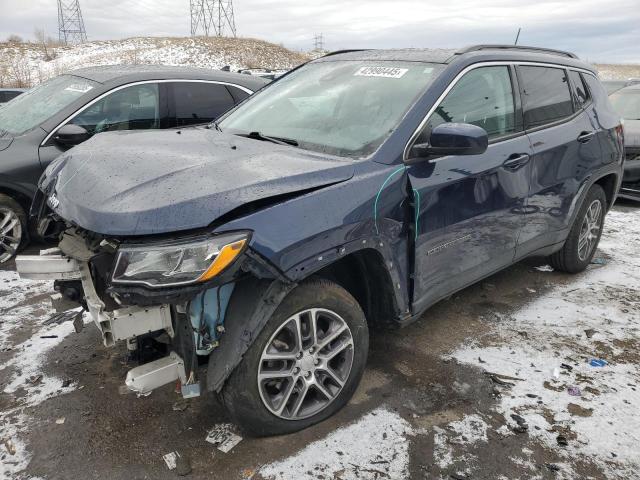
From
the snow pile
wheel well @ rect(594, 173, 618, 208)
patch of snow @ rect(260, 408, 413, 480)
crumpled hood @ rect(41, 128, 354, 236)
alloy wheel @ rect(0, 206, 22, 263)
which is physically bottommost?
the snow pile

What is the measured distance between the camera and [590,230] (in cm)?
471

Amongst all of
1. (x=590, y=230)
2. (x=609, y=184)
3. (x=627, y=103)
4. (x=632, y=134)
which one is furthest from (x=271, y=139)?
(x=627, y=103)

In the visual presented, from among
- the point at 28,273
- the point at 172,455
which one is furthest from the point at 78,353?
the point at 172,455

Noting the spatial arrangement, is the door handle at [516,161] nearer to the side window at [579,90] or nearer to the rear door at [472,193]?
the rear door at [472,193]

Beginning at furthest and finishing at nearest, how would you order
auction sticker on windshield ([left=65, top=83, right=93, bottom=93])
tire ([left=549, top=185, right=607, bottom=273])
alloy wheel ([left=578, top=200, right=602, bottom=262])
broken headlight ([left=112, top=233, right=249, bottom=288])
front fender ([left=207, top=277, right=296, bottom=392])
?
auction sticker on windshield ([left=65, top=83, right=93, bottom=93]) → alloy wheel ([left=578, top=200, right=602, bottom=262]) → tire ([left=549, top=185, right=607, bottom=273]) → front fender ([left=207, top=277, right=296, bottom=392]) → broken headlight ([left=112, top=233, right=249, bottom=288])

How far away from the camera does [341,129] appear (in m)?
2.93

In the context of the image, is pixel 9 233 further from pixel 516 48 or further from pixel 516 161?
pixel 516 48

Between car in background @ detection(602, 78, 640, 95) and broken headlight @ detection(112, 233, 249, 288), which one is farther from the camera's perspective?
car in background @ detection(602, 78, 640, 95)

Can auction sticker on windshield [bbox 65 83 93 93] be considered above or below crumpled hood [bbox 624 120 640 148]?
above

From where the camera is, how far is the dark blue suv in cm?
209

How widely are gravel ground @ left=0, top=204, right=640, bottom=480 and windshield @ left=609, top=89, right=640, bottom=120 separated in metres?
5.91

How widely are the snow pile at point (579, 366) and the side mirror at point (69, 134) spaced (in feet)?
12.0

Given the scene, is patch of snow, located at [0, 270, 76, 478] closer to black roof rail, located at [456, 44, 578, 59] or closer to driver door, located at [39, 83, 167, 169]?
driver door, located at [39, 83, 167, 169]

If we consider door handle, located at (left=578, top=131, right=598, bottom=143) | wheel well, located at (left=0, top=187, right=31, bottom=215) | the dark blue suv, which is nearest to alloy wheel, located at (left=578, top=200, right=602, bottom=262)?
door handle, located at (left=578, top=131, right=598, bottom=143)
